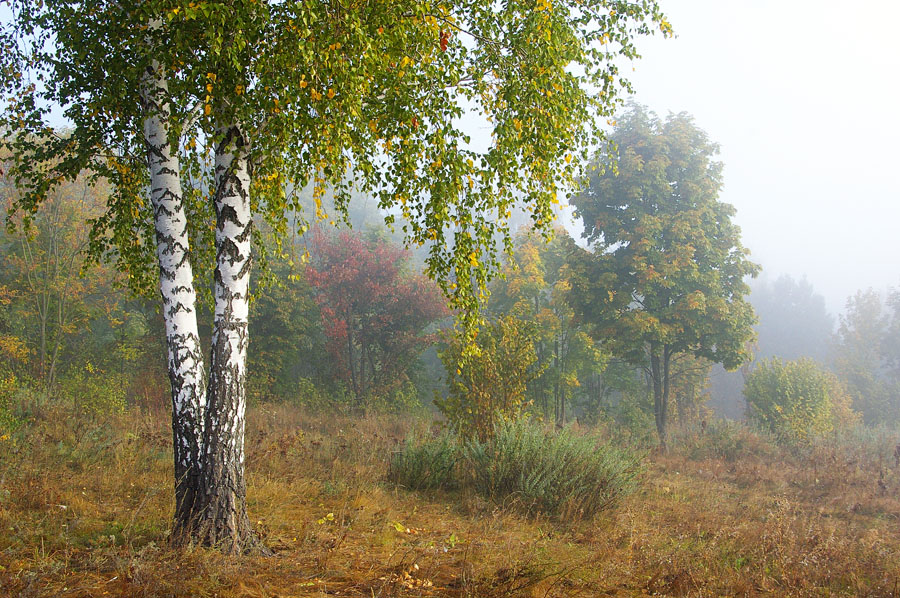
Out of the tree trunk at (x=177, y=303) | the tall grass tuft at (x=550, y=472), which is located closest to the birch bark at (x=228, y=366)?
the tree trunk at (x=177, y=303)

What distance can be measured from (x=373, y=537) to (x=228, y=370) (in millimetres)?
2321

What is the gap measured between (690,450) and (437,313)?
513 inches

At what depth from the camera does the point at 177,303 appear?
14.4 ft

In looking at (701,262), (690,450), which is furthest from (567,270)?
(690,450)

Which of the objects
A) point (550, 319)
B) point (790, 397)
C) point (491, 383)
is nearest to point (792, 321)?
point (790, 397)

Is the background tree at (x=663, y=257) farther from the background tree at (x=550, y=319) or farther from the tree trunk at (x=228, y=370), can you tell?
the tree trunk at (x=228, y=370)

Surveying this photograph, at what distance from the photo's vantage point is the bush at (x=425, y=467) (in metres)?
8.05

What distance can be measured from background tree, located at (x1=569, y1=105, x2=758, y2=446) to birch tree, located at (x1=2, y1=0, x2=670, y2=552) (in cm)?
1336

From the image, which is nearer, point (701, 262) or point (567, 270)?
point (701, 262)

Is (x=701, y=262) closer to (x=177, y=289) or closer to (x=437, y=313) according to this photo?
(x=437, y=313)

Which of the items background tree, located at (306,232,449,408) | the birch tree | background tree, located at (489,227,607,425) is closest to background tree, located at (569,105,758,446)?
background tree, located at (489,227,607,425)

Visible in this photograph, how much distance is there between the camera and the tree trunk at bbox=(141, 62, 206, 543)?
430 cm

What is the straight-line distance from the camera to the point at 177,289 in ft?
14.4

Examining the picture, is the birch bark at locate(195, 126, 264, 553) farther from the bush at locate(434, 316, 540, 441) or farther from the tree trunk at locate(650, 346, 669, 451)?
the tree trunk at locate(650, 346, 669, 451)
